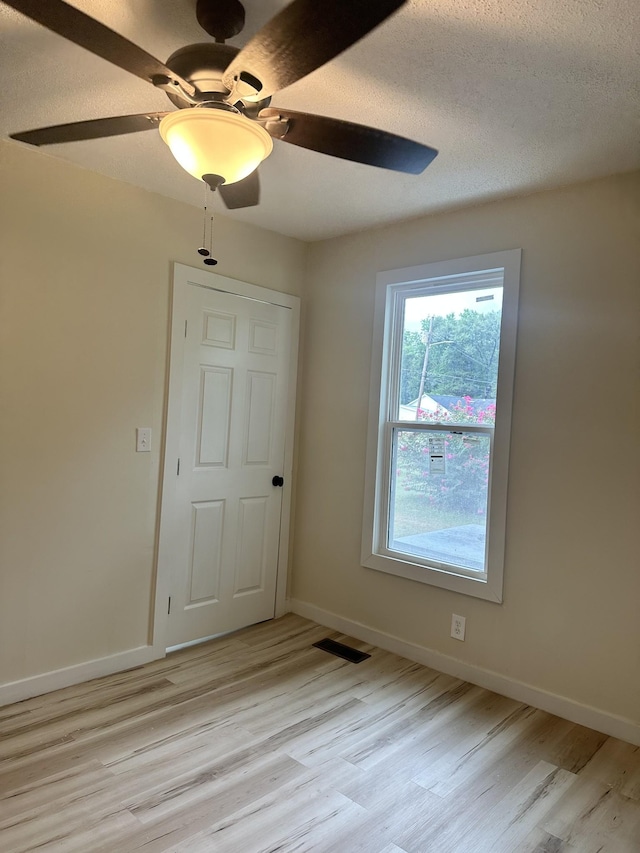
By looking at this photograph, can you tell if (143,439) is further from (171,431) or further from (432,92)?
(432,92)

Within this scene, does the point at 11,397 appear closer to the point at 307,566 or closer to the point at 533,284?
the point at 307,566

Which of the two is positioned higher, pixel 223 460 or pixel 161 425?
pixel 161 425

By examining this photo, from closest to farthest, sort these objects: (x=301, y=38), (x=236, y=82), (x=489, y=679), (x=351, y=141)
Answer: (x=301, y=38), (x=236, y=82), (x=351, y=141), (x=489, y=679)

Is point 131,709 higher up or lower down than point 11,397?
lower down

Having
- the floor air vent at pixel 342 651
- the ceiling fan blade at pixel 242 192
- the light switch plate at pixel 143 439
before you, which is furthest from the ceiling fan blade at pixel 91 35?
the floor air vent at pixel 342 651

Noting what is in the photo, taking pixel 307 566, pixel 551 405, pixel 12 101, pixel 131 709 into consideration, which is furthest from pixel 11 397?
pixel 551 405

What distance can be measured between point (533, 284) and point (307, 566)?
2187 millimetres

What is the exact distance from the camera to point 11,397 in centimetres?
247

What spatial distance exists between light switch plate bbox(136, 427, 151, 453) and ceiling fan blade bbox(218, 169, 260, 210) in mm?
1303

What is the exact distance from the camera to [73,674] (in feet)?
8.86

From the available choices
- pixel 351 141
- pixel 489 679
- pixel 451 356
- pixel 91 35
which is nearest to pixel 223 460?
pixel 451 356

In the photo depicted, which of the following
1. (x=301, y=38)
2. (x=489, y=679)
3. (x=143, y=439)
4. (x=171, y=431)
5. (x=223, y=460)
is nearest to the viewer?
(x=301, y=38)

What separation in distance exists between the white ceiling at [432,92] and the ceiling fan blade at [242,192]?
0.33 metres

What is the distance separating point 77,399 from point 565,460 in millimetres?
2293
